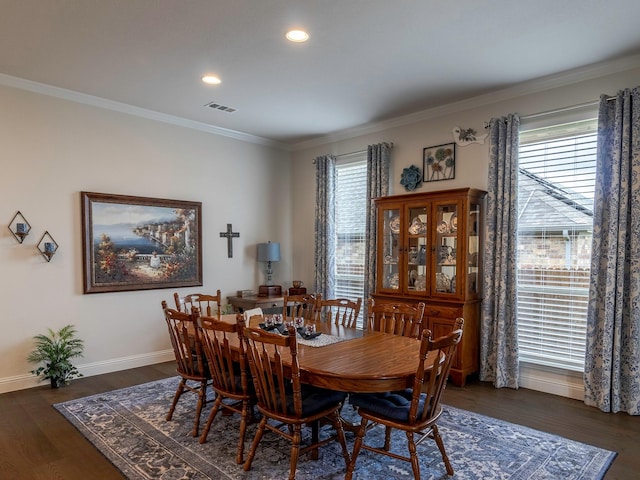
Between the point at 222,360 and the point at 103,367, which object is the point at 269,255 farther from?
the point at 222,360

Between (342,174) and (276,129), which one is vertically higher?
(276,129)

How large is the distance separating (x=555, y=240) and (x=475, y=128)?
1.47m

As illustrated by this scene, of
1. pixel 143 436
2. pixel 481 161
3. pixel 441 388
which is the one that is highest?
pixel 481 161

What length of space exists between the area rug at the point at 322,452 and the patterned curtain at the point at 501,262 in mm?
928

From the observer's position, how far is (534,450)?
Answer: 9.56 ft

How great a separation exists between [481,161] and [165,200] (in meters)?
3.75

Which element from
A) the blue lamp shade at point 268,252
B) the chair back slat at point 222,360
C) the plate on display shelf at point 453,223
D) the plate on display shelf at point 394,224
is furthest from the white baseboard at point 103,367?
the plate on display shelf at point 453,223

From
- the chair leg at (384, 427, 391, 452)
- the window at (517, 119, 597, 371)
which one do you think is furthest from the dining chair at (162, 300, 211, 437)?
the window at (517, 119, 597, 371)

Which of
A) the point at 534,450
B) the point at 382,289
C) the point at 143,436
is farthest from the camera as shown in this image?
the point at 382,289

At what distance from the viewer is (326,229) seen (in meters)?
6.02

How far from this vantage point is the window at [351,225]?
18.9 feet

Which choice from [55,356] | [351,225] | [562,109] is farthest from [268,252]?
[562,109]

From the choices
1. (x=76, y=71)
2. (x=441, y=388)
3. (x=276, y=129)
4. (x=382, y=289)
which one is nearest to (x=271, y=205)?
(x=276, y=129)

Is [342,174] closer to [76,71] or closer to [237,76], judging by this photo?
[237,76]
